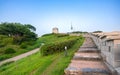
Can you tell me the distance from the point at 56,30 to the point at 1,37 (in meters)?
26.0

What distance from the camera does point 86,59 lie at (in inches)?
296

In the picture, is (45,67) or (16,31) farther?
(16,31)

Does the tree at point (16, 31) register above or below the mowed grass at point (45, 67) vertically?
above

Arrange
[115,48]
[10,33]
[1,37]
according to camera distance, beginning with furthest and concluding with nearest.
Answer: [10,33]
[1,37]
[115,48]

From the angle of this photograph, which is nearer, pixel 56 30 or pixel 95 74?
pixel 95 74

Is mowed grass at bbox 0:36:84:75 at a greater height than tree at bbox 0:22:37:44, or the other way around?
tree at bbox 0:22:37:44

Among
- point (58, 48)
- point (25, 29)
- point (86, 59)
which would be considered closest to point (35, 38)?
point (25, 29)

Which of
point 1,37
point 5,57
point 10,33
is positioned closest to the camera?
point 5,57

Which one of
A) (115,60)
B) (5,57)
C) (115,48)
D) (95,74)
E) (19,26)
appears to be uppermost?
(19,26)

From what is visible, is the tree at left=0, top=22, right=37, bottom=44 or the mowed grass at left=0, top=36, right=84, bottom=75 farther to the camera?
the tree at left=0, top=22, right=37, bottom=44

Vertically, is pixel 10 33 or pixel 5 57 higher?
pixel 10 33

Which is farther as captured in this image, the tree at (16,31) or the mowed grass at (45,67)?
the tree at (16,31)

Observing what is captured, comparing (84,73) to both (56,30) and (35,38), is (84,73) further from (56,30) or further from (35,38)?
(56,30)

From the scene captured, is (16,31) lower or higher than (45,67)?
higher
